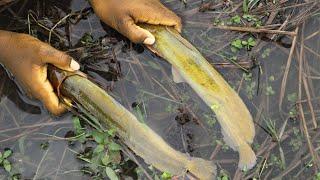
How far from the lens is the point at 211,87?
3.25 meters

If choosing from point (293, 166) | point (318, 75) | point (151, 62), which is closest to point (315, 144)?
point (293, 166)

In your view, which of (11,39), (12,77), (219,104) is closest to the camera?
(219,104)

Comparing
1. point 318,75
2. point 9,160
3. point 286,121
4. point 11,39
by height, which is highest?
point 11,39

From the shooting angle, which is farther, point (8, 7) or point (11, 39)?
point (8, 7)

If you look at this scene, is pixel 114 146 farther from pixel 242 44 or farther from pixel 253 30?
pixel 253 30

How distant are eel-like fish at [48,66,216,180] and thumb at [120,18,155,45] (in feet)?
1.36

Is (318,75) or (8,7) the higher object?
(8,7)

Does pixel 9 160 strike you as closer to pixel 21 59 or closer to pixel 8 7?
pixel 21 59

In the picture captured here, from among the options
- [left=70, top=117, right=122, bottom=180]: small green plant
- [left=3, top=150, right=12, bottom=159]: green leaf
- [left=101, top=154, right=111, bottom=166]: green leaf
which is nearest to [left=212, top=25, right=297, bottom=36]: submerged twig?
[left=70, top=117, right=122, bottom=180]: small green plant

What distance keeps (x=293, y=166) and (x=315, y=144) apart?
211mm

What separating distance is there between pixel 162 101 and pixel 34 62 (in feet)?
2.88

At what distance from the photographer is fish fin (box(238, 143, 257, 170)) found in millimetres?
3166

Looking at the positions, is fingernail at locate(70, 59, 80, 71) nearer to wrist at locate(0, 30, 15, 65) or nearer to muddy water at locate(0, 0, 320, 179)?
muddy water at locate(0, 0, 320, 179)

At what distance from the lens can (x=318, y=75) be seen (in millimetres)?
3432
